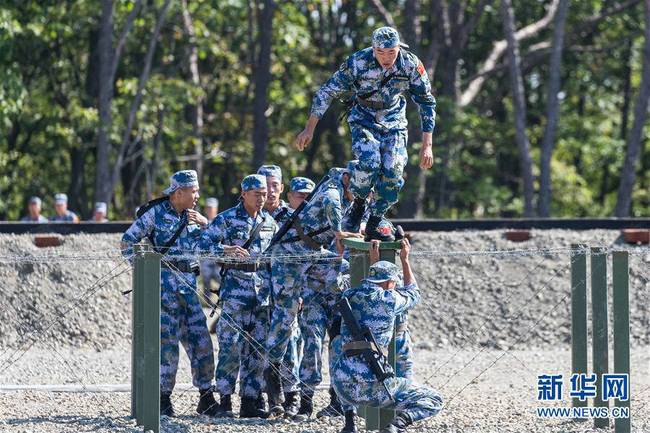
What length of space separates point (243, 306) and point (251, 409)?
895 millimetres

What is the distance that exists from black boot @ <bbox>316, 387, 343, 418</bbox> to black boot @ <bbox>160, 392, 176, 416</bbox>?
1.26 meters

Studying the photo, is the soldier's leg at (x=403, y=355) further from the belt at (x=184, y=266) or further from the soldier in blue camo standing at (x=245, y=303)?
the belt at (x=184, y=266)

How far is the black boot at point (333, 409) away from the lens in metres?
13.0

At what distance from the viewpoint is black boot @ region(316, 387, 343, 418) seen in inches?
512

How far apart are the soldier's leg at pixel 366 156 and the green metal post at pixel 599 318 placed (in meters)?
1.87

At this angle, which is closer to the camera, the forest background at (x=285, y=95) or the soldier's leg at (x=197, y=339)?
the soldier's leg at (x=197, y=339)

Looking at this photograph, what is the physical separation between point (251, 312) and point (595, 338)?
2878 millimetres

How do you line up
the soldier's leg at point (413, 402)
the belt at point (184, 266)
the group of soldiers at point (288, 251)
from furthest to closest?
the belt at point (184, 266), the group of soldiers at point (288, 251), the soldier's leg at point (413, 402)

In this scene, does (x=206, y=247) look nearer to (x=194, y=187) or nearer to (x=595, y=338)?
(x=194, y=187)

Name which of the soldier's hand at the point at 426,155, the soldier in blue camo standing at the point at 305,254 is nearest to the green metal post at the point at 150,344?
the soldier in blue camo standing at the point at 305,254

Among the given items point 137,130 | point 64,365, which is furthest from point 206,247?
point 137,130

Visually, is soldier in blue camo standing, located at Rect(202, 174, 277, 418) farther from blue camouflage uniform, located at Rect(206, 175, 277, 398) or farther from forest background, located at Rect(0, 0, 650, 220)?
forest background, located at Rect(0, 0, 650, 220)

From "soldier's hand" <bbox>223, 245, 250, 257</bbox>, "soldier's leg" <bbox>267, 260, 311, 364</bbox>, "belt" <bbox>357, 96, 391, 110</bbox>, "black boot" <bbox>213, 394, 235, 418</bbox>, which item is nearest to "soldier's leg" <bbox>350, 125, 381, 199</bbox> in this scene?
"belt" <bbox>357, 96, 391, 110</bbox>

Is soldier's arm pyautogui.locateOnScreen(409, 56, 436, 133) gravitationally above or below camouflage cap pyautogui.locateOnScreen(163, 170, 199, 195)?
above
